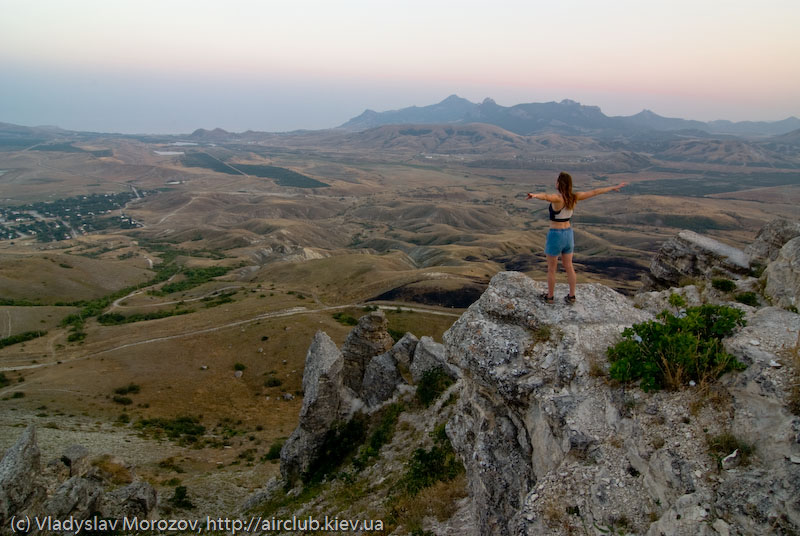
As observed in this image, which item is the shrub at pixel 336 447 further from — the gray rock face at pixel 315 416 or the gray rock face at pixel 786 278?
the gray rock face at pixel 786 278

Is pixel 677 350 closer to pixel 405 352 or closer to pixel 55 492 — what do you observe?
pixel 405 352

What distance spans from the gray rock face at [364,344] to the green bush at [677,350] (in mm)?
19785

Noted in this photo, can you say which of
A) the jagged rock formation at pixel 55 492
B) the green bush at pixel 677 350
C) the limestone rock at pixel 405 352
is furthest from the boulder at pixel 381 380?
the green bush at pixel 677 350

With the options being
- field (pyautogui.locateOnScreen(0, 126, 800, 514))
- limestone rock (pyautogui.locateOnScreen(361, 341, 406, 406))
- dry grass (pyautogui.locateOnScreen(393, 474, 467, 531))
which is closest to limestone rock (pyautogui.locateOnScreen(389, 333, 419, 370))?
limestone rock (pyautogui.locateOnScreen(361, 341, 406, 406))

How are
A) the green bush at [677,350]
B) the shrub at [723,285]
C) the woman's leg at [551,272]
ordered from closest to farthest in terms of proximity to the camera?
the green bush at [677,350] < the woman's leg at [551,272] < the shrub at [723,285]

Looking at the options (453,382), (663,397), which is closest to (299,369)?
(453,382)

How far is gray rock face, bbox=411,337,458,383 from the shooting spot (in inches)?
838

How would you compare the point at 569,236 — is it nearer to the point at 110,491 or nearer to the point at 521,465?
the point at 521,465

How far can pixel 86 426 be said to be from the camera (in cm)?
3259

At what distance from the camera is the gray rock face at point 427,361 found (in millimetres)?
21281

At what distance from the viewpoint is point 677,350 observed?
8.38 meters

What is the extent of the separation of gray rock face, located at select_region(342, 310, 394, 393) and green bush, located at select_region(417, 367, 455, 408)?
7.03 m

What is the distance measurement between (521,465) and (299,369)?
4039cm

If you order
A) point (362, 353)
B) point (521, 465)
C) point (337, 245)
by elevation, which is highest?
point (521, 465)
